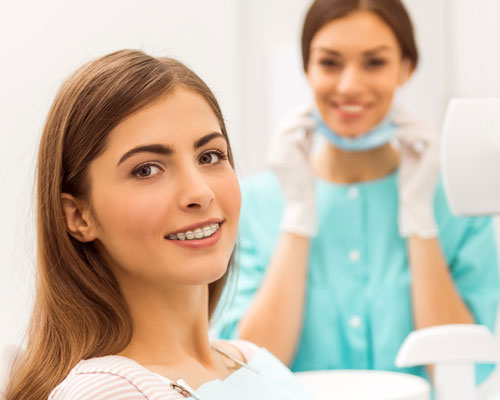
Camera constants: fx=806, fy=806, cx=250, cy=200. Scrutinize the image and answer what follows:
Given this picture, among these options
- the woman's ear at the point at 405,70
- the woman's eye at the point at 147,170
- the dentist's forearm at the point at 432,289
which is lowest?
the dentist's forearm at the point at 432,289

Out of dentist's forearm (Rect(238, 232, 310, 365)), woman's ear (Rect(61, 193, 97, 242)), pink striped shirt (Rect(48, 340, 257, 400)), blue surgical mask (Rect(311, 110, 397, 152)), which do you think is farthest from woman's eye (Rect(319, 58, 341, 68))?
pink striped shirt (Rect(48, 340, 257, 400))

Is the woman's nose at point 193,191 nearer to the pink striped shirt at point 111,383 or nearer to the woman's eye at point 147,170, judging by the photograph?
the woman's eye at point 147,170

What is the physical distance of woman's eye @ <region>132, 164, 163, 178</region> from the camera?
0.85m

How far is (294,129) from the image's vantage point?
1.87 meters

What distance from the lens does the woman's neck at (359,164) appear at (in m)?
1.85

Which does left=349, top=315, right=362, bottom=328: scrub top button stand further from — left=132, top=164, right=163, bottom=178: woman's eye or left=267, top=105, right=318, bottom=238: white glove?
left=132, top=164, right=163, bottom=178: woman's eye

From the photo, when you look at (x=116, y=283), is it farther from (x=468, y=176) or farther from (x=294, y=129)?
(x=294, y=129)

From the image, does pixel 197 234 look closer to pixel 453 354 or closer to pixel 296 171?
pixel 453 354

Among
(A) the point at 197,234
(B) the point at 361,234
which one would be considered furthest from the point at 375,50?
(A) the point at 197,234

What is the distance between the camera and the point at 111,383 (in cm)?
77

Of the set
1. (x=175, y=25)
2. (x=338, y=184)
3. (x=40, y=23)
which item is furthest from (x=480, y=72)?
(x=40, y=23)

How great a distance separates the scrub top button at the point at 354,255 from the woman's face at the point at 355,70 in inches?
10.1

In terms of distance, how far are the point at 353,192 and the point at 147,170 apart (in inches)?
40.3

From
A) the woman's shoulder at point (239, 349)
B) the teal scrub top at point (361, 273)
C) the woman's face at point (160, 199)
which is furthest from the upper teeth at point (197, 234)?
the teal scrub top at point (361, 273)
